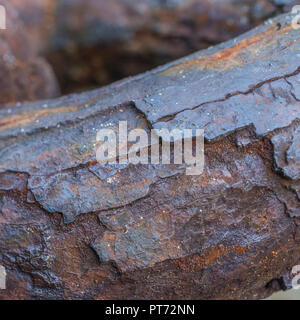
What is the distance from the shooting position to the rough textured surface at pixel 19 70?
3.52 feet

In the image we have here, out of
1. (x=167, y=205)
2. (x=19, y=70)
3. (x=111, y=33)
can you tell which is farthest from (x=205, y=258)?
(x=111, y=33)

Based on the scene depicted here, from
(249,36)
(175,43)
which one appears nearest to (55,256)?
(249,36)

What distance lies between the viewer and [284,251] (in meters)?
0.73

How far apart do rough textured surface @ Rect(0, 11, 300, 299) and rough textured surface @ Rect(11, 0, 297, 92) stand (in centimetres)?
78

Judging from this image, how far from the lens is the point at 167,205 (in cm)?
67

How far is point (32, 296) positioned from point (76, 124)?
310 millimetres

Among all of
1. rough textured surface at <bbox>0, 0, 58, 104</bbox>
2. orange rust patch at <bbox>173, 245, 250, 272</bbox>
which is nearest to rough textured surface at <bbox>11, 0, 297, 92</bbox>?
rough textured surface at <bbox>0, 0, 58, 104</bbox>

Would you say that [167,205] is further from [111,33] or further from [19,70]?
[111,33]

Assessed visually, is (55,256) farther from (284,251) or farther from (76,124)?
(284,251)

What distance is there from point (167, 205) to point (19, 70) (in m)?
0.67

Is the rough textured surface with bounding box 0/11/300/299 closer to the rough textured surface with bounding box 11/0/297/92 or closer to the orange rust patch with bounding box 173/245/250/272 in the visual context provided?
the orange rust patch with bounding box 173/245/250/272

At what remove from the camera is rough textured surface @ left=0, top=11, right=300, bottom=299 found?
666mm
